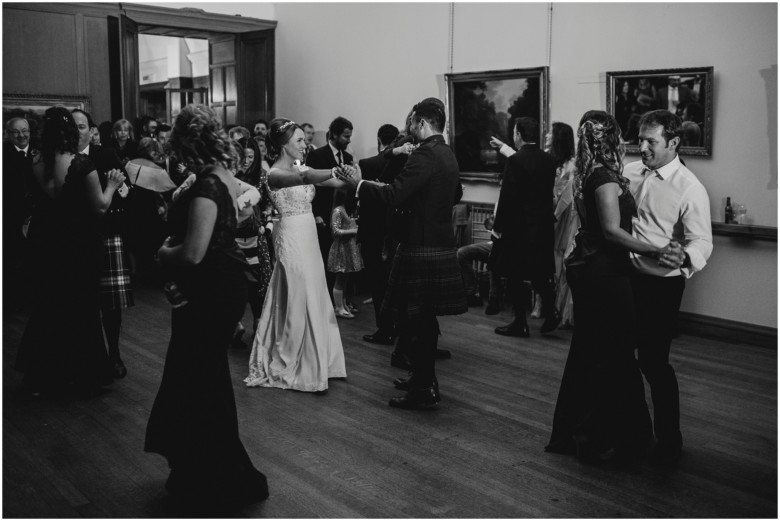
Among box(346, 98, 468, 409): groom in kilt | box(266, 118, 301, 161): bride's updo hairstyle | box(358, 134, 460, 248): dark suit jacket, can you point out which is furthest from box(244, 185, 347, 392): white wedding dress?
box(358, 134, 460, 248): dark suit jacket

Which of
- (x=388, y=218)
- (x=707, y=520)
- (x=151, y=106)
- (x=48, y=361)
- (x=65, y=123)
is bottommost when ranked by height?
(x=707, y=520)

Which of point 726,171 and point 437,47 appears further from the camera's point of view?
point 437,47

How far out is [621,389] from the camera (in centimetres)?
383

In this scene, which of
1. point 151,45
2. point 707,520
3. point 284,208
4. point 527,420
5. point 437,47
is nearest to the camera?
point 707,520

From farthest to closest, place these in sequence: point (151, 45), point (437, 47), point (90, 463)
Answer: point (151, 45)
point (437, 47)
point (90, 463)

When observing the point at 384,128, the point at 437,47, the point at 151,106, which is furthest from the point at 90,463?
the point at 151,106

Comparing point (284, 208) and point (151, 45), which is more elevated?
point (151, 45)

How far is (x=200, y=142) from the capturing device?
10.6 ft

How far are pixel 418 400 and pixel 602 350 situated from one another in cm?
128

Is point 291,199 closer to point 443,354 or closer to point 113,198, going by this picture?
point 113,198

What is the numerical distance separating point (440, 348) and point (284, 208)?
1.82 metres

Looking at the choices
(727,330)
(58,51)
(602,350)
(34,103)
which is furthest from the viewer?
(58,51)

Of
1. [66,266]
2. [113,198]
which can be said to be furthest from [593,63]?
[66,266]

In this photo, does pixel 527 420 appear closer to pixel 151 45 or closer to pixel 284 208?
pixel 284 208
